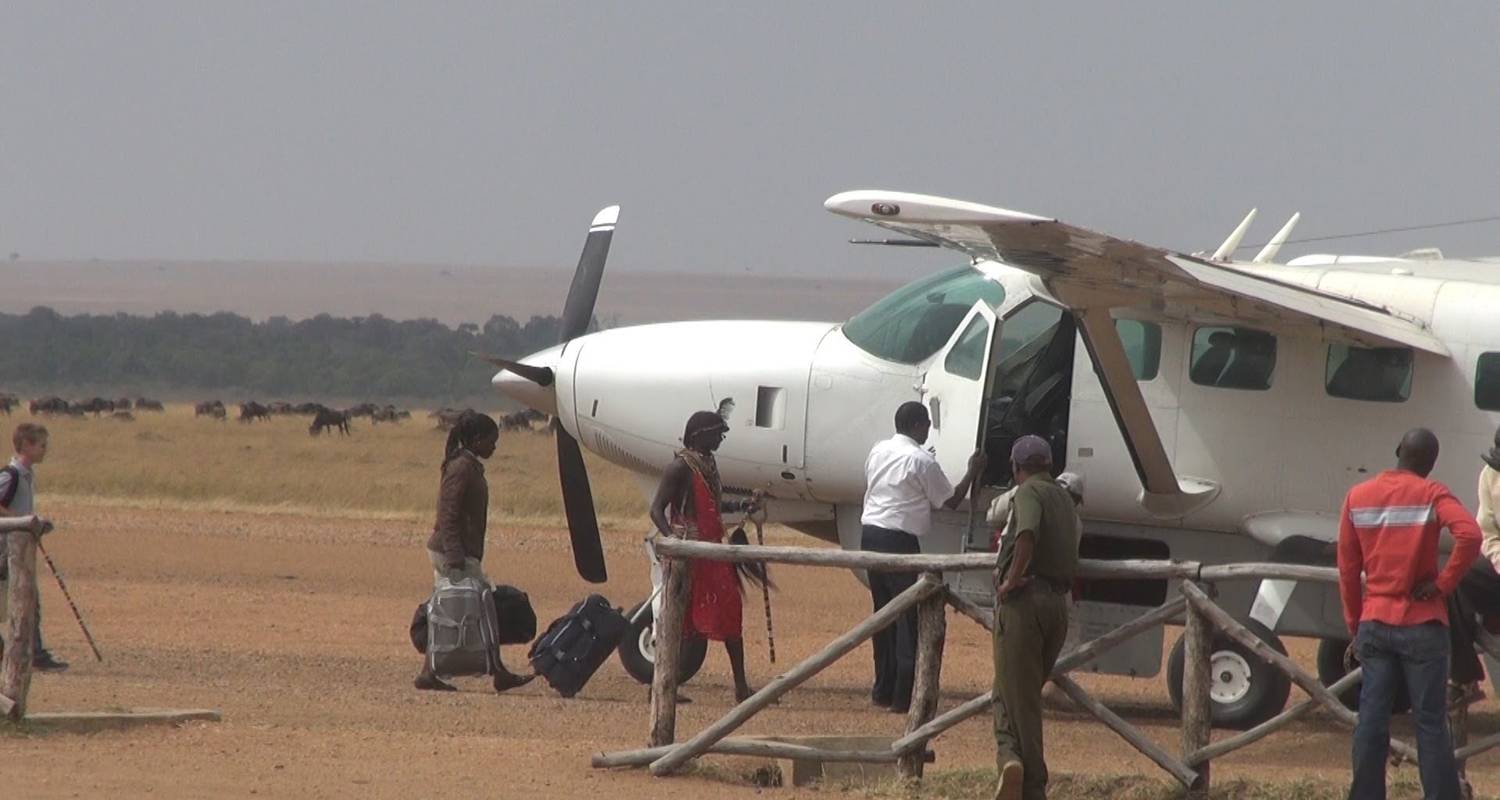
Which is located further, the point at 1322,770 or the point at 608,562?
the point at 608,562

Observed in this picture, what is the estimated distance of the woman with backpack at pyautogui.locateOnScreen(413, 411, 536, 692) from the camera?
12828 mm

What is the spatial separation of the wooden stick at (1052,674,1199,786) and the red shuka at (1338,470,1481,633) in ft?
4.10

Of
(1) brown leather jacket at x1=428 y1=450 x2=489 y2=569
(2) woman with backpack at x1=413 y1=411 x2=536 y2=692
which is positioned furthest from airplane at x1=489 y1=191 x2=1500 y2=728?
(1) brown leather jacket at x1=428 y1=450 x2=489 y2=569

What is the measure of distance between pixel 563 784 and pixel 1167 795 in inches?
106

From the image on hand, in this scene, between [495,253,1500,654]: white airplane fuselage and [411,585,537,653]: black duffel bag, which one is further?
[411,585,537,653]: black duffel bag

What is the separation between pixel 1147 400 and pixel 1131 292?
1585 mm

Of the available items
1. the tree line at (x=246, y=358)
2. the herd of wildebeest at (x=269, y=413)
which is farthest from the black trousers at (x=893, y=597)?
the tree line at (x=246, y=358)

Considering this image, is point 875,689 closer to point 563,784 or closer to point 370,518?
point 563,784

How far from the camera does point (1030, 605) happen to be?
30.1ft

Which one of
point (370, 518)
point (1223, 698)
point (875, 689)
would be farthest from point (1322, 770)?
point (370, 518)

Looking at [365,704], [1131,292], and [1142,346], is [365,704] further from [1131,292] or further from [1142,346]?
[1142,346]

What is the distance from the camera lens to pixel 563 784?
975cm

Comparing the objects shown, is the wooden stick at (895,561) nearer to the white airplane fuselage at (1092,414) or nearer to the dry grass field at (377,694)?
the dry grass field at (377,694)

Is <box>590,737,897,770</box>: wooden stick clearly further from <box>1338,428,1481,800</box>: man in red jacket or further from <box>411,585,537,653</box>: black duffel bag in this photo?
<box>411,585,537,653</box>: black duffel bag
